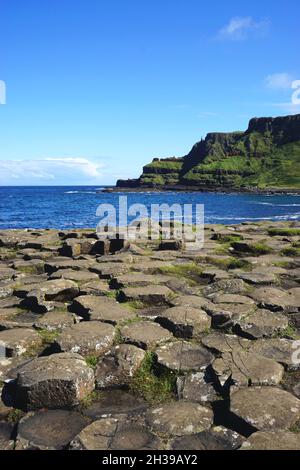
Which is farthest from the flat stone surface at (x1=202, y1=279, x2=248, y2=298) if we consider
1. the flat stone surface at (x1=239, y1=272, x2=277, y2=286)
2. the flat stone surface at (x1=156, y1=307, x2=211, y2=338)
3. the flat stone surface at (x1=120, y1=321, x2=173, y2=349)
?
the flat stone surface at (x1=120, y1=321, x2=173, y2=349)

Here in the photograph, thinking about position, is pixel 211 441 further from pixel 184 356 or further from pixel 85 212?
pixel 85 212

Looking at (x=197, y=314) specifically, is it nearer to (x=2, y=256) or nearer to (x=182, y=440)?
(x=182, y=440)

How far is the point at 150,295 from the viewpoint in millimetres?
6359

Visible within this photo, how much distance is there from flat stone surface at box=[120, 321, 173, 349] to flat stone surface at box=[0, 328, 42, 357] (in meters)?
0.99

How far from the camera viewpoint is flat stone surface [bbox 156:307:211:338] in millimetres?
5156

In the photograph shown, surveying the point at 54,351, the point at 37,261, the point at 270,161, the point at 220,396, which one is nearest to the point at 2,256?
the point at 37,261

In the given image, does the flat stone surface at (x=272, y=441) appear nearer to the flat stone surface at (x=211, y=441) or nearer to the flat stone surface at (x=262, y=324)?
the flat stone surface at (x=211, y=441)

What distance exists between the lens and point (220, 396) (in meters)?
3.92

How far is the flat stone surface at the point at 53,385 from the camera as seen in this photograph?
3.76 meters

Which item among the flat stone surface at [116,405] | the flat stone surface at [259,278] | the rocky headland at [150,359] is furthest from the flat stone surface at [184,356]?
the flat stone surface at [259,278]

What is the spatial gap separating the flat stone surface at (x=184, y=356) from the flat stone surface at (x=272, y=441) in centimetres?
120

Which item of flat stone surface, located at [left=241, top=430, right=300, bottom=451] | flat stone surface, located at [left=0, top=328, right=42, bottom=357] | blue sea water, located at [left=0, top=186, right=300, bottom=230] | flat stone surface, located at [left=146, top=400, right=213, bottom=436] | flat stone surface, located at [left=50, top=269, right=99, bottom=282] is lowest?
blue sea water, located at [left=0, top=186, right=300, bottom=230]

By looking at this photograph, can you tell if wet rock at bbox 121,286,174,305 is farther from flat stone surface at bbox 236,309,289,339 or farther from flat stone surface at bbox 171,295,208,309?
flat stone surface at bbox 236,309,289,339

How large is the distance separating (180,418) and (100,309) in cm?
251
